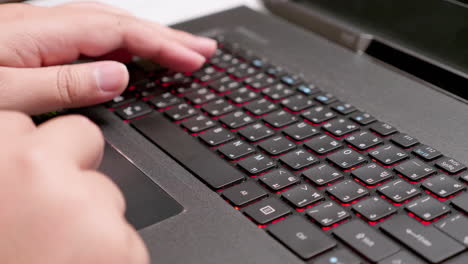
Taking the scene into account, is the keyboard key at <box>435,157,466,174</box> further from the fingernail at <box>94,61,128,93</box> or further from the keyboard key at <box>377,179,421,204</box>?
the fingernail at <box>94,61,128,93</box>

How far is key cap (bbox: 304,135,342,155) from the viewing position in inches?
22.9

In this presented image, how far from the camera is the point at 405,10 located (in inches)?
30.2

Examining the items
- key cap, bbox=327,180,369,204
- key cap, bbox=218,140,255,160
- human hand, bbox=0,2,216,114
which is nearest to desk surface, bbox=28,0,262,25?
human hand, bbox=0,2,216,114

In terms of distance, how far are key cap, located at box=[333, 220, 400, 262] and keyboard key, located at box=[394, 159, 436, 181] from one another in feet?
0.29

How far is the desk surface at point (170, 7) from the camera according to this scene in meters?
1.02

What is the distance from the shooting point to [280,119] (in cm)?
65

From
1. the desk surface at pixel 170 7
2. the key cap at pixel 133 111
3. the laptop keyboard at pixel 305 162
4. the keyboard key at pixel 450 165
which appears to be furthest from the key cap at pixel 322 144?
the desk surface at pixel 170 7

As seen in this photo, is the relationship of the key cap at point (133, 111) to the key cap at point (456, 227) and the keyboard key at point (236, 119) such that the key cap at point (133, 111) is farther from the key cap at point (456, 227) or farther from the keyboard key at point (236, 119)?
the key cap at point (456, 227)

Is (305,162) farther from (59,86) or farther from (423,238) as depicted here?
(59,86)

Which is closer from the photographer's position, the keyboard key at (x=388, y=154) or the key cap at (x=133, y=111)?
the keyboard key at (x=388, y=154)

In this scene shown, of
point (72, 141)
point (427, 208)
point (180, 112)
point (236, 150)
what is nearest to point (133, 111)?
point (180, 112)

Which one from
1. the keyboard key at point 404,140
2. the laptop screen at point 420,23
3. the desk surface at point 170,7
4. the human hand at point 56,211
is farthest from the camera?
the desk surface at point 170,7

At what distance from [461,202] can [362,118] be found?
17cm

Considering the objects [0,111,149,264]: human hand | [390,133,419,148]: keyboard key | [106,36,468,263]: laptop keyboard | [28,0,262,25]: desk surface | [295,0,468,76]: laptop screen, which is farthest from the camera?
[28,0,262,25]: desk surface
